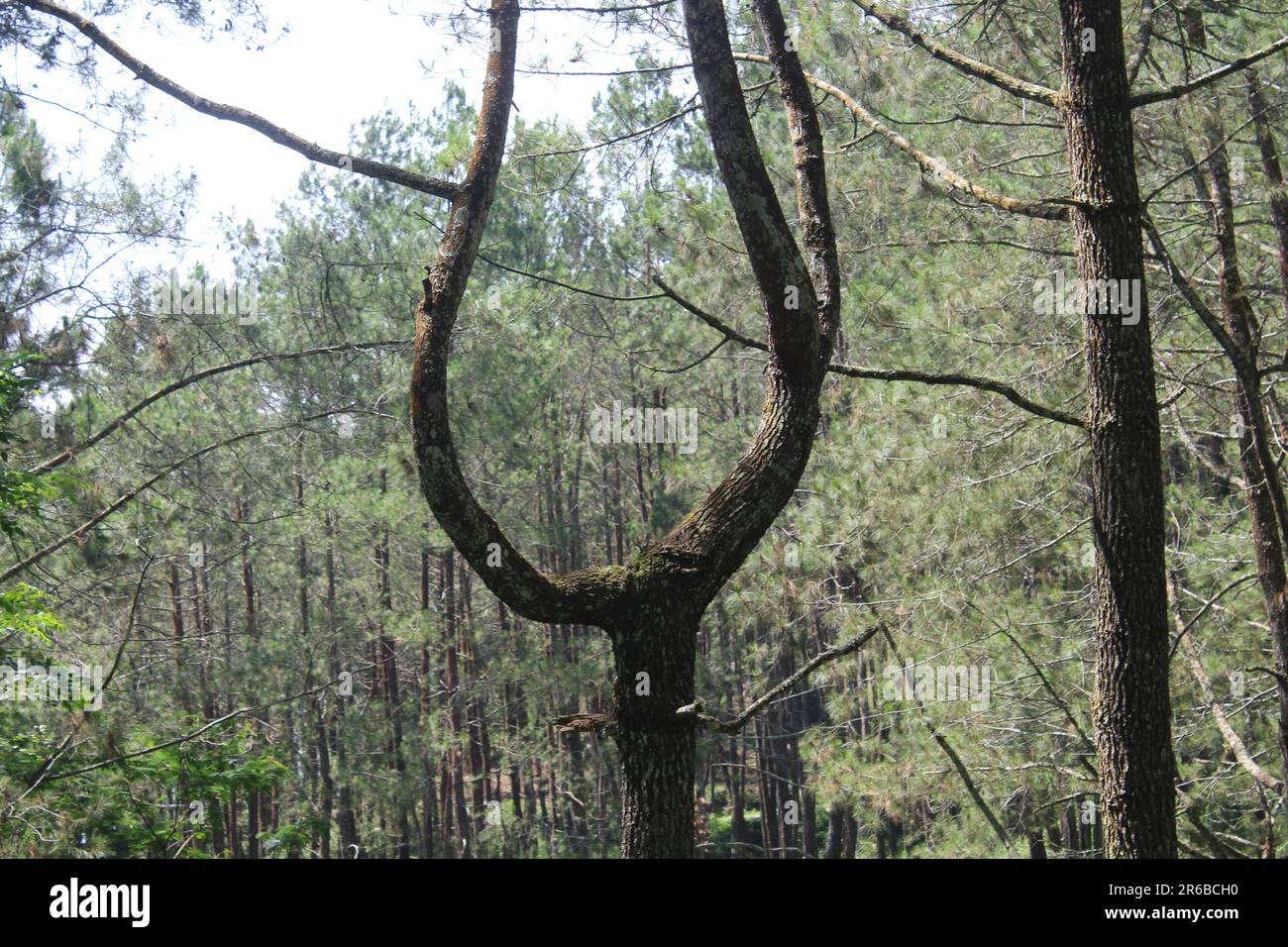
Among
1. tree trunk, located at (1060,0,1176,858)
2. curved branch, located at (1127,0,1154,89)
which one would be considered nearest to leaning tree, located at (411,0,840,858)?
tree trunk, located at (1060,0,1176,858)

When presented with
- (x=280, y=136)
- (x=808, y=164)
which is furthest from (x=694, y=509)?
(x=280, y=136)

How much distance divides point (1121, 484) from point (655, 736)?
189 centimetres

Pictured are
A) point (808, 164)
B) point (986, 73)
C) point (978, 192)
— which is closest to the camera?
point (808, 164)

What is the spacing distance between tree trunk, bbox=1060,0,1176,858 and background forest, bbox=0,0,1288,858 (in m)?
0.31

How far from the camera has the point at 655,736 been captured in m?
2.79

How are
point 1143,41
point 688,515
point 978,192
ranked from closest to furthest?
1. point 688,515
2. point 978,192
3. point 1143,41

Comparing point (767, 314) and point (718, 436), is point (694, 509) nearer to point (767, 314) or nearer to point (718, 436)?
point (767, 314)

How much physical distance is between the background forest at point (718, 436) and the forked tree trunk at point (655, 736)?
0.15 metres

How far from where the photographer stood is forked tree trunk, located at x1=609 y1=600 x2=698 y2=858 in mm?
2793

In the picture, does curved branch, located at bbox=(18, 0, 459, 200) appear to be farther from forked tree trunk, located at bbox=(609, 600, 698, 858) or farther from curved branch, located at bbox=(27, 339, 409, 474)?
curved branch, located at bbox=(27, 339, 409, 474)

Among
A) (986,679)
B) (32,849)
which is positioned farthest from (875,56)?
(32,849)

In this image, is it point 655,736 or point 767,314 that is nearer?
point 655,736
